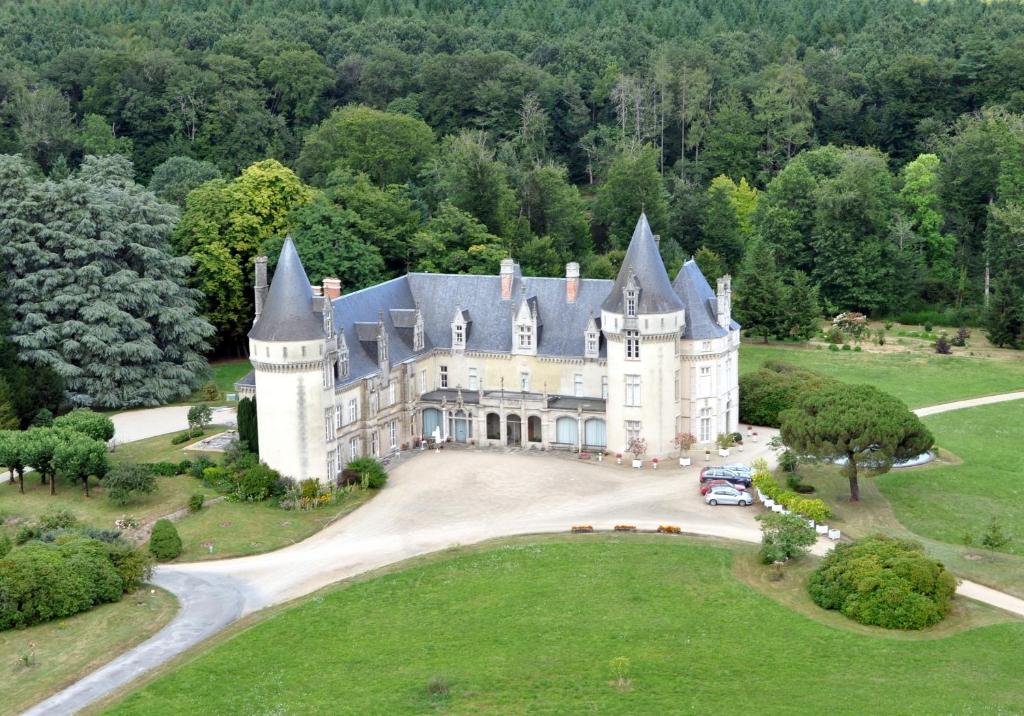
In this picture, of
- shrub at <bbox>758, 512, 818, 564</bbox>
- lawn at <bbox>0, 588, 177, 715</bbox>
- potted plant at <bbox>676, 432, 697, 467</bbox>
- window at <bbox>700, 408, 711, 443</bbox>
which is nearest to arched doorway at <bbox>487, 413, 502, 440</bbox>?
potted plant at <bbox>676, 432, 697, 467</bbox>

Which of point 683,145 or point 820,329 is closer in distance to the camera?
point 820,329

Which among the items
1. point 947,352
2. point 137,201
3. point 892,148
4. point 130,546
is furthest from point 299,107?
point 130,546

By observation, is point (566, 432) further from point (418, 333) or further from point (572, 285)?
point (418, 333)

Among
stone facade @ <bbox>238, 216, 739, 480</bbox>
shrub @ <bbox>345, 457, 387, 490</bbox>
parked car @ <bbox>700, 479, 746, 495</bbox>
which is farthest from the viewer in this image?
shrub @ <bbox>345, 457, 387, 490</bbox>

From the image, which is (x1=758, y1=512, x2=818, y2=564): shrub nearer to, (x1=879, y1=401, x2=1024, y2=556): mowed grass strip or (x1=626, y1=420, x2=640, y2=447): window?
(x1=879, y1=401, x2=1024, y2=556): mowed grass strip

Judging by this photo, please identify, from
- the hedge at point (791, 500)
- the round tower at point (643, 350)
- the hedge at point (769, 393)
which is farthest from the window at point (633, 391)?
the hedge at point (769, 393)

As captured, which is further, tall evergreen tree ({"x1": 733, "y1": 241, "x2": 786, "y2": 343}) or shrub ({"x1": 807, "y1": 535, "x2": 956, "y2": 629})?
tall evergreen tree ({"x1": 733, "y1": 241, "x2": 786, "y2": 343})

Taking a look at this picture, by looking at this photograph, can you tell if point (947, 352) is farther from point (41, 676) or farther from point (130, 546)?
point (41, 676)
